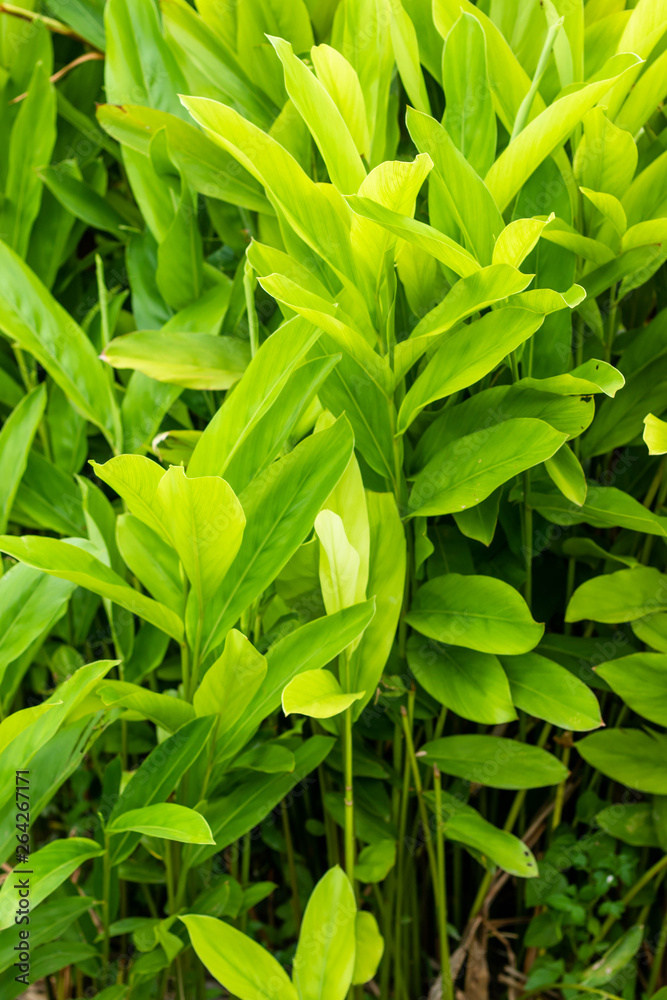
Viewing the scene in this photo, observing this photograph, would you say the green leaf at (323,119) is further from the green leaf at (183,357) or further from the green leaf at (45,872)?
the green leaf at (45,872)

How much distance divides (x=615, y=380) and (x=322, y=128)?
0.23 meters

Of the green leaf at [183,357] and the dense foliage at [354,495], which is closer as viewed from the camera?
the dense foliage at [354,495]

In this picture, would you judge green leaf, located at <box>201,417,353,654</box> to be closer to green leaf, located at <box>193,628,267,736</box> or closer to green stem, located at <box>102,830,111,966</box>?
green leaf, located at <box>193,628,267,736</box>

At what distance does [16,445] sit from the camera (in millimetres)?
640

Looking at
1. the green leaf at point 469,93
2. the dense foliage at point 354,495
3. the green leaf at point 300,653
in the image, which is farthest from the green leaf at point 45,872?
the green leaf at point 469,93

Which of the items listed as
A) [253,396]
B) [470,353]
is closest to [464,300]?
[470,353]

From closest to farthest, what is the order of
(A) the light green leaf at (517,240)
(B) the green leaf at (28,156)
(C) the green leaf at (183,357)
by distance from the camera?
(A) the light green leaf at (517,240) → (C) the green leaf at (183,357) → (B) the green leaf at (28,156)

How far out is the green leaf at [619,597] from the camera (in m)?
0.56

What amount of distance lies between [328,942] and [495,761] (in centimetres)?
18

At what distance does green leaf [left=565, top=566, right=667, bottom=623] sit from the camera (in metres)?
0.56

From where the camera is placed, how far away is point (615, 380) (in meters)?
0.45

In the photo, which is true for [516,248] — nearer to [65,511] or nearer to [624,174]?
[624,174]

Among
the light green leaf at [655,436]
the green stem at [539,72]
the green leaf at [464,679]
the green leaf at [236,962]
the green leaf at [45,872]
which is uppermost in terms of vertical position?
the green stem at [539,72]

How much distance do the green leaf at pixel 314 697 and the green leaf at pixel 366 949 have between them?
0.22 meters
